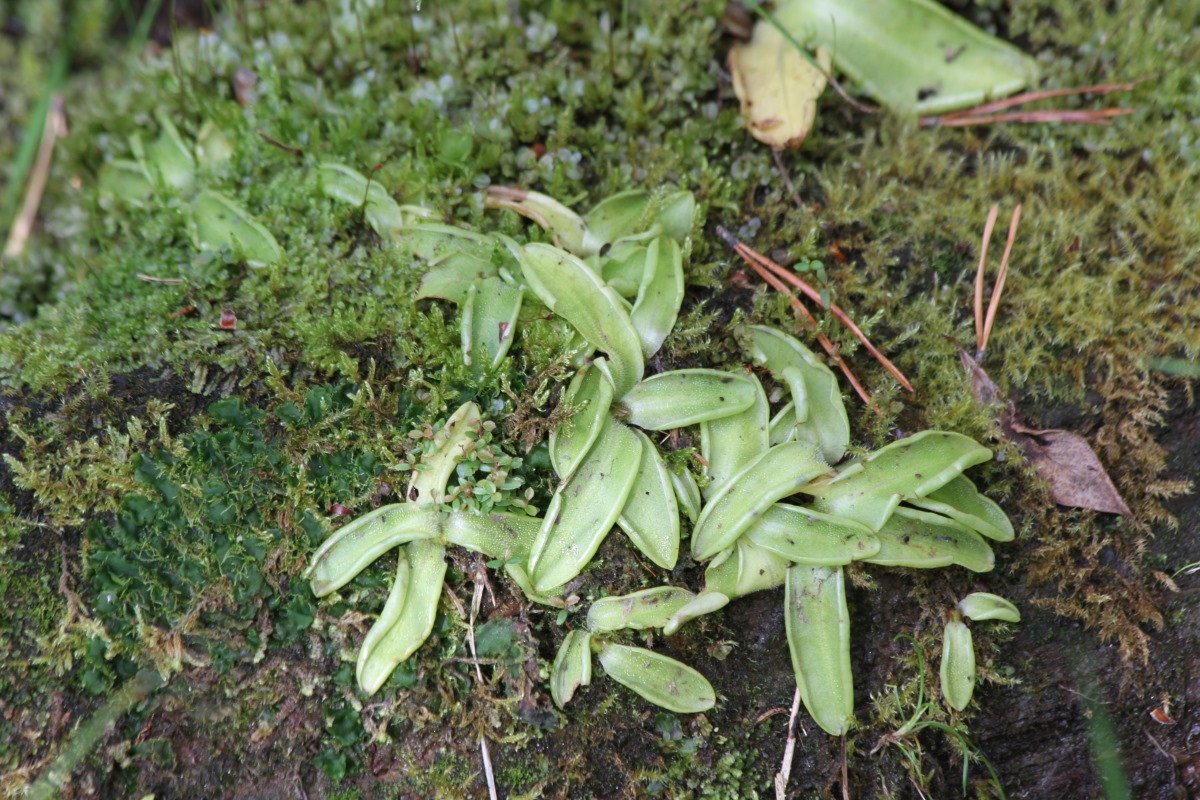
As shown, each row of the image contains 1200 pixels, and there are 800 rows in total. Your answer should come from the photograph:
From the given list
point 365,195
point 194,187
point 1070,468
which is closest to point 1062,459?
point 1070,468

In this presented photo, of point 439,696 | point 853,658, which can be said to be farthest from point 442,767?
point 853,658

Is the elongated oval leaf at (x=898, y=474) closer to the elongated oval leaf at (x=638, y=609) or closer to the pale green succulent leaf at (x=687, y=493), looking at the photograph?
the pale green succulent leaf at (x=687, y=493)

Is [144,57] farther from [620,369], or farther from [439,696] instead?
[439,696]

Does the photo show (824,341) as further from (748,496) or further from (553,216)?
(553,216)

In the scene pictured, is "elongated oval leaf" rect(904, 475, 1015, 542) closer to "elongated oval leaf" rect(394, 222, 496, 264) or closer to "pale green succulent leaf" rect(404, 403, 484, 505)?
"pale green succulent leaf" rect(404, 403, 484, 505)

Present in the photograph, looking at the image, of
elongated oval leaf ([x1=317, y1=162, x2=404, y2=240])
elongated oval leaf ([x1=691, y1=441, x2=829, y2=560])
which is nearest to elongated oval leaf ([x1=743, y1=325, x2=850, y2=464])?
elongated oval leaf ([x1=691, y1=441, x2=829, y2=560])

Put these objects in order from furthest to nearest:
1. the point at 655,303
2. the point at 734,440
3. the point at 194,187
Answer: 1. the point at 194,187
2. the point at 655,303
3. the point at 734,440
